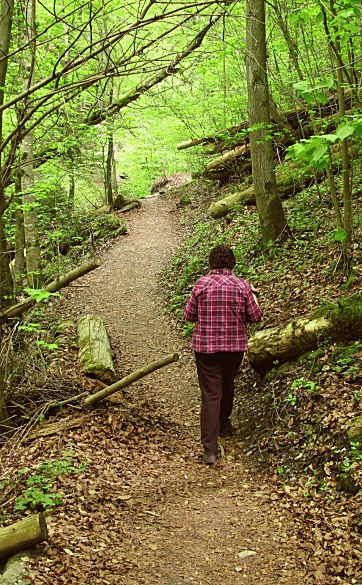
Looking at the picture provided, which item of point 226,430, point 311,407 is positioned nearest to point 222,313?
point 311,407

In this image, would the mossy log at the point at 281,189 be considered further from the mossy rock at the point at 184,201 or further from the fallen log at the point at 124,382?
the fallen log at the point at 124,382

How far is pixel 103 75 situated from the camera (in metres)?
3.48

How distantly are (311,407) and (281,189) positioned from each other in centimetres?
761

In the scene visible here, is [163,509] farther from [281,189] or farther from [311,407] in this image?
[281,189]

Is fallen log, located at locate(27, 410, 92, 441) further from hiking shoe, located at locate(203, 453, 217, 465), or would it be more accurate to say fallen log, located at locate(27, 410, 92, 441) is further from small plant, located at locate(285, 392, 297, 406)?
small plant, located at locate(285, 392, 297, 406)

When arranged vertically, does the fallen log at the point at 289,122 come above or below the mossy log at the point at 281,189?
above

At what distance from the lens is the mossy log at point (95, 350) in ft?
20.3

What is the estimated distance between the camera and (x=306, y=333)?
17.6 feet

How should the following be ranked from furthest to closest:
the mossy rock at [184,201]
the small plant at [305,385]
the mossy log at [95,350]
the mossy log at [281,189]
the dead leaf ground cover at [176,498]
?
1. the mossy rock at [184,201]
2. the mossy log at [281,189]
3. the mossy log at [95,350]
4. the small plant at [305,385]
5. the dead leaf ground cover at [176,498]

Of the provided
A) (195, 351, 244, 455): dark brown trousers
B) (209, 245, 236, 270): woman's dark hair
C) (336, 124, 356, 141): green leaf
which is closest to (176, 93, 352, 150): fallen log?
(209, 245, 236, 270): woman's dark hair

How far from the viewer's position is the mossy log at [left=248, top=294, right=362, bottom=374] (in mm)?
5047

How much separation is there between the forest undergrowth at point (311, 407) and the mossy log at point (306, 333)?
0.11 metres

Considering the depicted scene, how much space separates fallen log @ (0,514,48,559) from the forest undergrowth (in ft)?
6.68

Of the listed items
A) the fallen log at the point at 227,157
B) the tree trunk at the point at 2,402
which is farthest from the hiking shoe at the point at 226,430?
A: the fallen log at the point at 227,157
